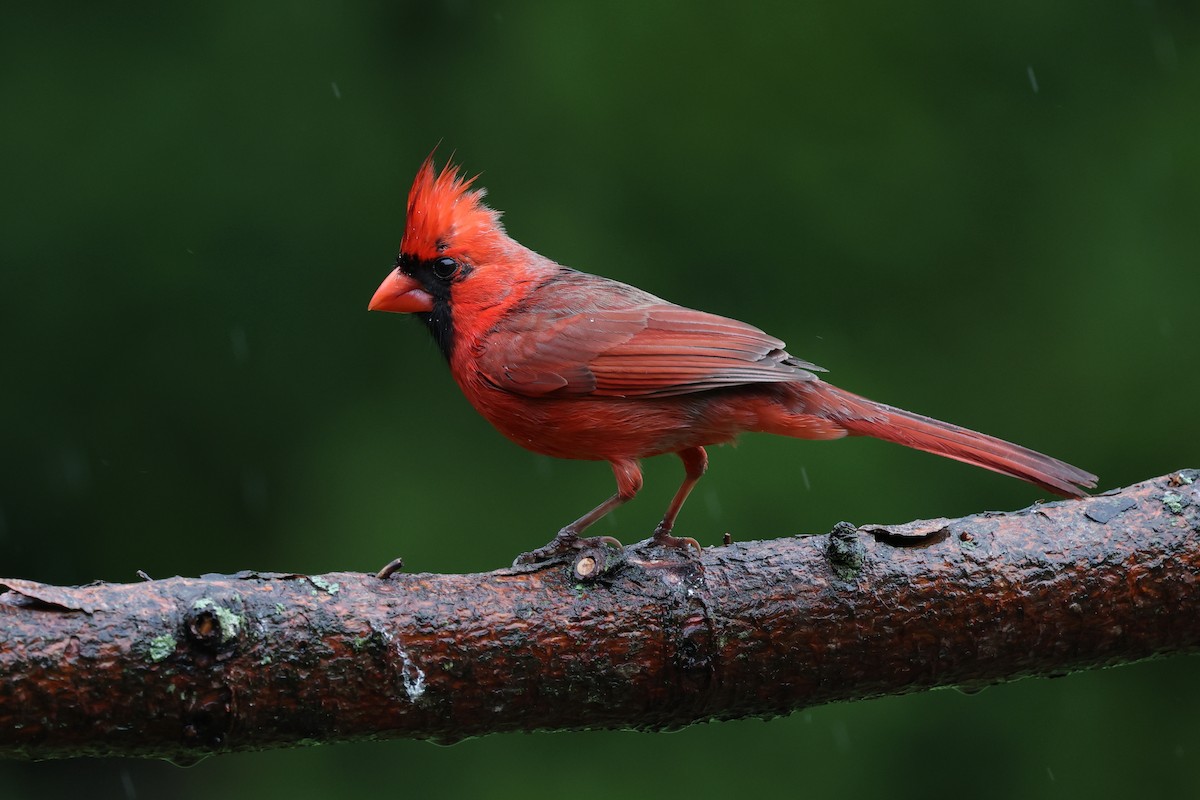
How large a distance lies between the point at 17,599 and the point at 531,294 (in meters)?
2.13

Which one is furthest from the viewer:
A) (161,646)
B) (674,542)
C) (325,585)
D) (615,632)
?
(674,542)

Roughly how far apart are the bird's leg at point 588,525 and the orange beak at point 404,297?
0.93 metres

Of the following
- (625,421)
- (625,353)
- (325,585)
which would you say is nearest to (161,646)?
(325,585)

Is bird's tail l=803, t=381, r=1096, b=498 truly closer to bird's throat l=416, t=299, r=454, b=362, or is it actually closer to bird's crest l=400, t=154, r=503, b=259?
bird's throat l=416, t=299, r=454, b=362

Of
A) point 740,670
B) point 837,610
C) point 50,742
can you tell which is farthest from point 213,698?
point 837,610

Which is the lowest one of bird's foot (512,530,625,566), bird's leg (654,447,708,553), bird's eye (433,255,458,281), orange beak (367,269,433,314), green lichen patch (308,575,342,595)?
green lichen patch (308,575,342,595)

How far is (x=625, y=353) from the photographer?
385 cm

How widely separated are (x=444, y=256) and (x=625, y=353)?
77cm

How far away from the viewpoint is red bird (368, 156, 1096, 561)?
363 cm

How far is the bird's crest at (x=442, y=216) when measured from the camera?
4.17 metres

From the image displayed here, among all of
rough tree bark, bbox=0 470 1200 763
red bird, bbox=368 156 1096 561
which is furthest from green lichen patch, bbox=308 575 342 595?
red bird, bbox=368 156 1096 561

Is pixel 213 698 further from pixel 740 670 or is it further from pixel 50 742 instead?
pixel 740 670

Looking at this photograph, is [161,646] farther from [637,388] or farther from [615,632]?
[637,388]

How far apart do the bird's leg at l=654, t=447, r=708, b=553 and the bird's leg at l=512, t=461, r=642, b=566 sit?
12 cm
